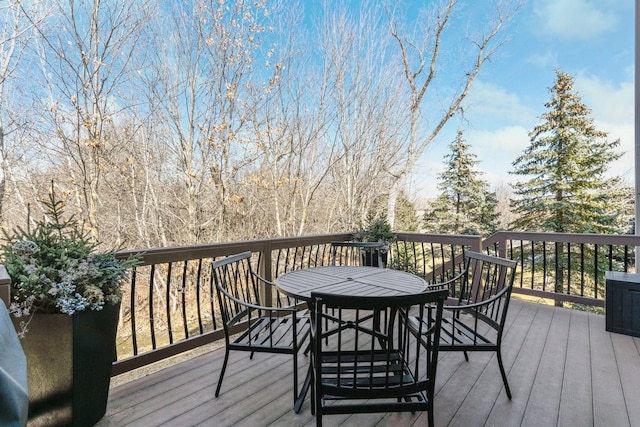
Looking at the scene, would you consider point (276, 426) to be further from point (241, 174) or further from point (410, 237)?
point (241, 174)

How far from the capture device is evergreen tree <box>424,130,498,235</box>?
12367 mm

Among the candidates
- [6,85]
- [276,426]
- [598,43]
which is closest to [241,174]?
[6,85]

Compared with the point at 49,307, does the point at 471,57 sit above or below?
above

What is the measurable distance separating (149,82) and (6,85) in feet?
7.09

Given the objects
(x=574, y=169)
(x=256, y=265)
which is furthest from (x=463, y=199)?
(x=256, y=265)

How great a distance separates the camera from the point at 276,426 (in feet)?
6.10

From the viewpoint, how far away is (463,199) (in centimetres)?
1270

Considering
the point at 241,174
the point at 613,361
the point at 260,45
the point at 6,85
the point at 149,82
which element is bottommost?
the point at 613,361

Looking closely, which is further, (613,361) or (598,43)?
(598,43)

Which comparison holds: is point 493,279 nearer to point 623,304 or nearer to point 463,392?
point 463,392

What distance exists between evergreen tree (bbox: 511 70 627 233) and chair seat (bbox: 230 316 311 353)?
1045 centimetres

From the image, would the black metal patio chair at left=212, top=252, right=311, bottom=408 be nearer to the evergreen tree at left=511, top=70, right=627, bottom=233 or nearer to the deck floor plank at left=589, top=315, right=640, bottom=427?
the deck floor plank at left=589, top=315, right=640, bottom=427

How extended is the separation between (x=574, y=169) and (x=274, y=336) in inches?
436

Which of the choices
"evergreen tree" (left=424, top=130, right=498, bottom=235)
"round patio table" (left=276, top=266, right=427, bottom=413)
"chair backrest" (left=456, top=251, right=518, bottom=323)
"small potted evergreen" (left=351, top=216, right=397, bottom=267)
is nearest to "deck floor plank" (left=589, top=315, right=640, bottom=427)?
"chair backrest" (left=456, top=251, right=518, bottom=323)
